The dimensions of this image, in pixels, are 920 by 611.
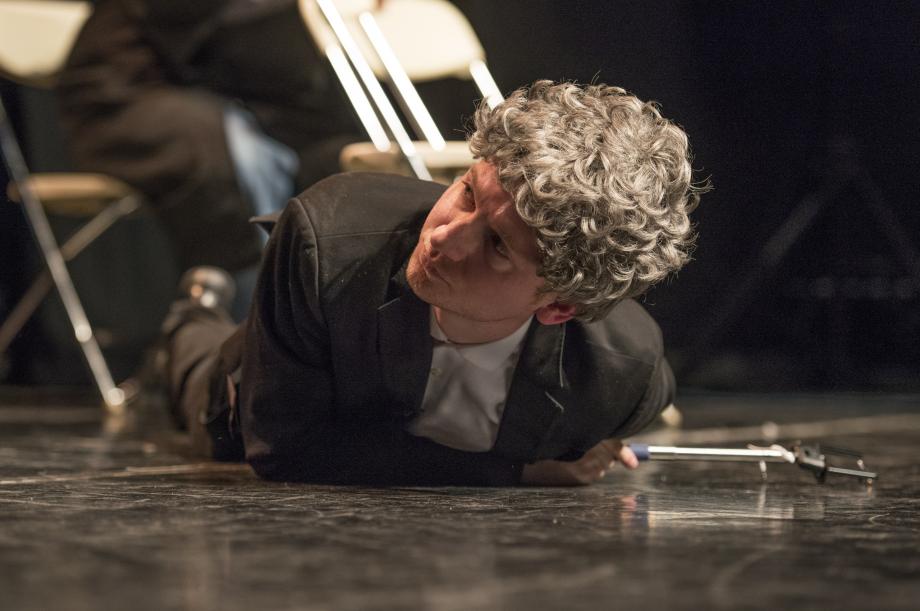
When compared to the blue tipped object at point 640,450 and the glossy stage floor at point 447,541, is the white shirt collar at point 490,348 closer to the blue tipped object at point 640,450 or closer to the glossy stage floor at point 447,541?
the glossy stage floor at point 447,541

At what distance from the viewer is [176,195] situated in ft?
8.66

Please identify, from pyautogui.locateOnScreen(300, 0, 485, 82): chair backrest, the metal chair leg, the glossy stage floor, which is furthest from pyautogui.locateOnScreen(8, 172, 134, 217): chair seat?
the glossy stage floor

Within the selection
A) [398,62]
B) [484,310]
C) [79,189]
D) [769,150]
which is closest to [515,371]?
[484,310]

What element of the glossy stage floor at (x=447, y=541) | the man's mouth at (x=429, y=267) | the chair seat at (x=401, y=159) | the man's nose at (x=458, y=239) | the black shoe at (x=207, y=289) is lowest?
the glossy stage floor at (x=447, y=541)

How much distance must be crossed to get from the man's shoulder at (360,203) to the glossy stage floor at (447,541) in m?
0.31

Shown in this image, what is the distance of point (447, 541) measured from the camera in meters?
1.00

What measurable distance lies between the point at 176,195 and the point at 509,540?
1824mm

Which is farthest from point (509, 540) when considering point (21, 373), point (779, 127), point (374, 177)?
point (21, 373)

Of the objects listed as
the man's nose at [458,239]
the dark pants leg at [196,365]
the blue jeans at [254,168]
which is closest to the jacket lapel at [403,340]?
the man's nose at [458,239]

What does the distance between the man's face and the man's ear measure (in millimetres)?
25

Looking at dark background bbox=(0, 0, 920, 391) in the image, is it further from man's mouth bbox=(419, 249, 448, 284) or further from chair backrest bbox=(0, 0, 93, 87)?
man's mouth bbox=(419, 249, 448, 284)

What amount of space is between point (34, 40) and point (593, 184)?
1.89m

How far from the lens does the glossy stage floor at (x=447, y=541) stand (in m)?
0.79

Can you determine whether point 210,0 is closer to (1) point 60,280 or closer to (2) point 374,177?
(1) point 60,280
